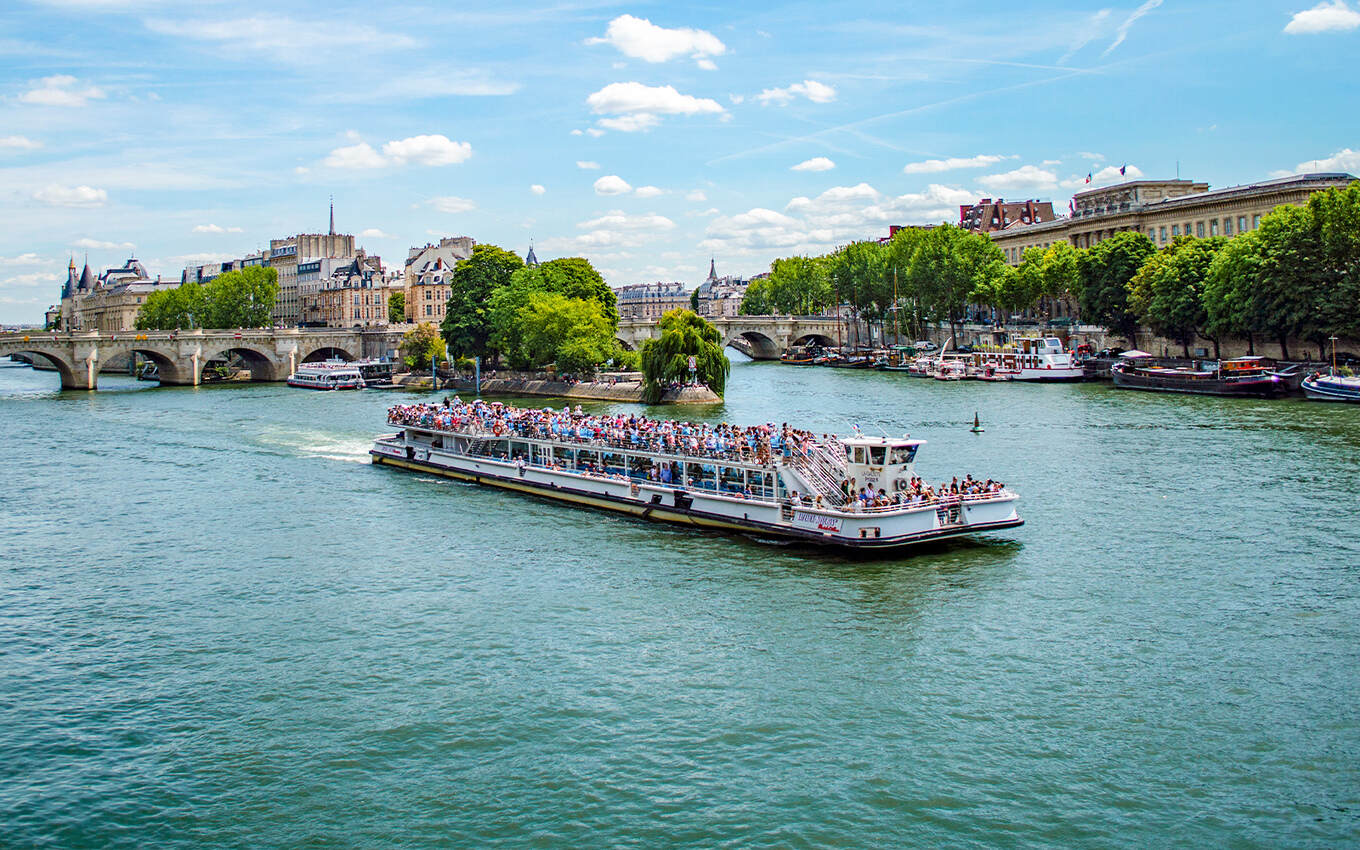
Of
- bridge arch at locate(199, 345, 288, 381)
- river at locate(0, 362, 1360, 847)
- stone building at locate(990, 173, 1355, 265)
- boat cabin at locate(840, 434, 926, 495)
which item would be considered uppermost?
stone building at locate(990, 173, 1355, 265)

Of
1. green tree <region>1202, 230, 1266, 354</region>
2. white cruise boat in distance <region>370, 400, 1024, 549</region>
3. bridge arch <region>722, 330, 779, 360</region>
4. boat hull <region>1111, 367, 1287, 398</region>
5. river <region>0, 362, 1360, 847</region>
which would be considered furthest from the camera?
bridge arch <region>722, 330, 779, 360</region>

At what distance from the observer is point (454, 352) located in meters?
109

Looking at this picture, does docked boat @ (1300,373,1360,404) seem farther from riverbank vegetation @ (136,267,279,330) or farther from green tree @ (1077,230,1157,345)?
riverbank vegetation @ (136,267,279,330)

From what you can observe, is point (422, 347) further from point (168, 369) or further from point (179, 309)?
point (179, 309)

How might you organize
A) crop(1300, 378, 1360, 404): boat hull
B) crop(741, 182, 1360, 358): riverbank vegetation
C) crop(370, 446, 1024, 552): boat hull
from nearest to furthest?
crop(370, 446, 1024, 552): boat hull
crop(1300, 378, 1360, 404): boat hull
crop(741, 182, 1360, 358): riverbank vegetation

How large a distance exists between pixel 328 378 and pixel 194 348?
1616 cm

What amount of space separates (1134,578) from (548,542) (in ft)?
55.0

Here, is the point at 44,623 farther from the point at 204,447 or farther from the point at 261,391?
the point at 261,391

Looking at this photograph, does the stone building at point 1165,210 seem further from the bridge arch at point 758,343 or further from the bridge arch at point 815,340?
the bridge arch at point 758,343

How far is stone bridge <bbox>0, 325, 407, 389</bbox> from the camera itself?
103188mm

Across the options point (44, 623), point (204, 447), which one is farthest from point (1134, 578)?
point (204, 447)

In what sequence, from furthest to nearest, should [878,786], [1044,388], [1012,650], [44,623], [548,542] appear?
[1044,388], [548,542], [44,623], [1012,650], [878,786]

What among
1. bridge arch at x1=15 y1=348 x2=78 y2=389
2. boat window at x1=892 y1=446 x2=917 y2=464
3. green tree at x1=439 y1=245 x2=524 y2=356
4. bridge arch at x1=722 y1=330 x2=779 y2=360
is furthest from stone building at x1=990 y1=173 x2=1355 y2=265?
bridge arch at x1=15 y1=348 x2=78 y2=389

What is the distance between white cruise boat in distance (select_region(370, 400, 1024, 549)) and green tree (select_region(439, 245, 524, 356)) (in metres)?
54.1
